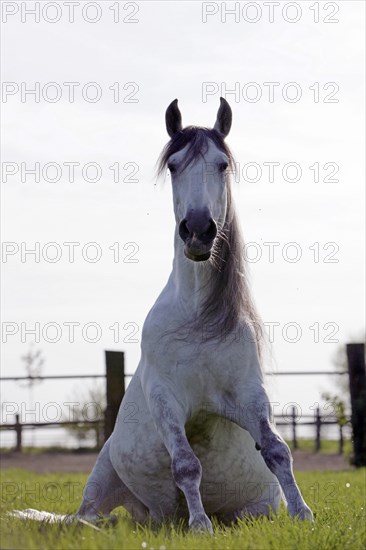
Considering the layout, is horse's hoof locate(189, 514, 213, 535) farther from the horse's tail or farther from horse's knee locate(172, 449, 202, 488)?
the horse's tail

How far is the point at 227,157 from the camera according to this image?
539 cm

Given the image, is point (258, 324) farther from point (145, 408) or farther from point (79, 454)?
point (79, 454)

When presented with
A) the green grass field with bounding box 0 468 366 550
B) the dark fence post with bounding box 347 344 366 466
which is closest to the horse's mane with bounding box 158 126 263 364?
the green grass field with bounding box 0 468 366 550

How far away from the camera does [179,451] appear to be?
195 inches

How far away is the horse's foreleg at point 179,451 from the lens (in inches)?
189

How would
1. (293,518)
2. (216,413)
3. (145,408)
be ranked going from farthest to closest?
(145,408) < (216,413) < (293,518)

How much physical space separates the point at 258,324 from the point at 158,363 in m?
0.67

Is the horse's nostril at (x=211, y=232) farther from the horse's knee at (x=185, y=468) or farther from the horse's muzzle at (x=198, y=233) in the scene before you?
the horse's knee at (x=185, y=468)

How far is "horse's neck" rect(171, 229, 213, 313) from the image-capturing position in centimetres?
542

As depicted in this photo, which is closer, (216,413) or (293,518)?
(293,518)

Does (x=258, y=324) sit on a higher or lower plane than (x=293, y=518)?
higher

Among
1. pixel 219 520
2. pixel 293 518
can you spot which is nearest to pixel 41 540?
pixel 293 518

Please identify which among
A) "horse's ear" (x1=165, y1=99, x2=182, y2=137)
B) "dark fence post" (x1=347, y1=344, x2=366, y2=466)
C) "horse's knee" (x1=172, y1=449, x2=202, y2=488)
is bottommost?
"dark fence post" (x1=347, y1=344, x2=366, y2=466)

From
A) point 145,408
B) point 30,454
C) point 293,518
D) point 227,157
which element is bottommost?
point 30,454
